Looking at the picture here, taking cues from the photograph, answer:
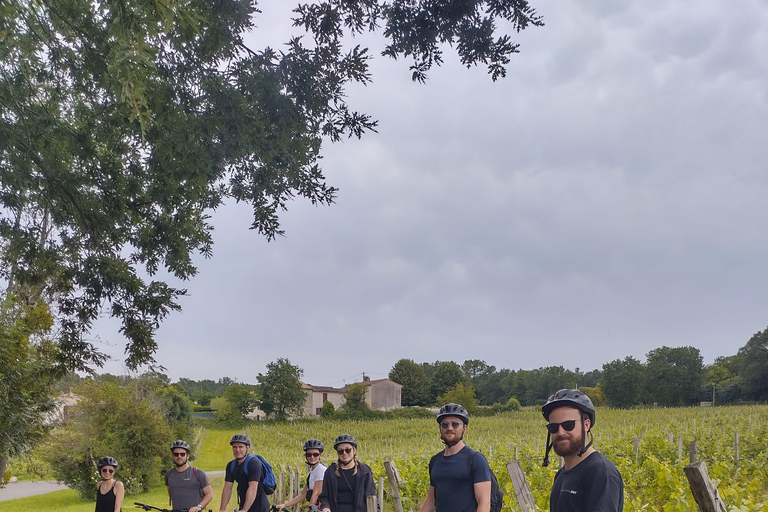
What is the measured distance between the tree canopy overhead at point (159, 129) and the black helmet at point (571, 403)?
378cm

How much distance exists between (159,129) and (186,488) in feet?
12.6

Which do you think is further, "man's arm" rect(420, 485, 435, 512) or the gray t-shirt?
the gray t-shirt

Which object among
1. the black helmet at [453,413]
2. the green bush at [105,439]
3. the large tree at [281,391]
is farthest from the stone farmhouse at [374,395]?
the black helmet at [453,413]

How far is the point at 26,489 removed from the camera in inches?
1209

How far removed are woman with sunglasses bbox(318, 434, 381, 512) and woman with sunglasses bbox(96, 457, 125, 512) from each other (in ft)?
8.08

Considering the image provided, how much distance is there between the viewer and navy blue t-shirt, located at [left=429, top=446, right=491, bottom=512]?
4410mm

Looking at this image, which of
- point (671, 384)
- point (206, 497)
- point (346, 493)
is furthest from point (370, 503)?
point (671, 384)

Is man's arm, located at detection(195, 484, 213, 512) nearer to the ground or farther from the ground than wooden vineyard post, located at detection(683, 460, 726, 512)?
nearer to the ground

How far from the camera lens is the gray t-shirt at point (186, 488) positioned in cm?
755

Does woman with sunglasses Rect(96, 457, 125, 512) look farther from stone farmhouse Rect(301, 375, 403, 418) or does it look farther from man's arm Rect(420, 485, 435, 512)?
stone farmhouse Rect(301, 375, 403, 418)

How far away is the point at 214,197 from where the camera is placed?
9.05 m

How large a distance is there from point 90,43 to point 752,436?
802 inches

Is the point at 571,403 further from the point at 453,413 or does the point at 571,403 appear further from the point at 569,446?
the point at 453,413

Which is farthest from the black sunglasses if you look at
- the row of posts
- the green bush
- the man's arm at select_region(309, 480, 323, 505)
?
the green bush
